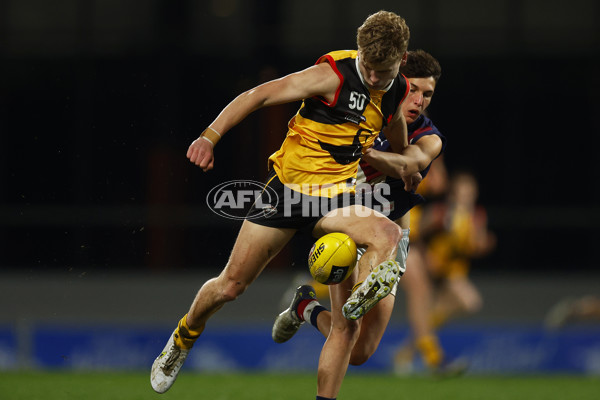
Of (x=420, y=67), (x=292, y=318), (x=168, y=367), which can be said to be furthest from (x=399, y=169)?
(x=168, y=367)

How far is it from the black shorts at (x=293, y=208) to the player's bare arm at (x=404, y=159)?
0.28m

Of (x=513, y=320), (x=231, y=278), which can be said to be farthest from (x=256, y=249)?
(x=513, y=320)

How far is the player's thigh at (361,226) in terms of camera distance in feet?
17.7

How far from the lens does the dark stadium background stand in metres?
15.1

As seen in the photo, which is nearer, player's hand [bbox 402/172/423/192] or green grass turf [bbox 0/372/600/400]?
player's hand [bbox 402/172/423/192]

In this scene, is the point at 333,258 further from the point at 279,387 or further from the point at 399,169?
the point at 279,387

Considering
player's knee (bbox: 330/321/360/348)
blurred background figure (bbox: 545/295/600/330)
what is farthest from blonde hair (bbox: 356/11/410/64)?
blurred background figure (bbox: 545/295/600/330)

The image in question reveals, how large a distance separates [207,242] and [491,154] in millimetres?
4634

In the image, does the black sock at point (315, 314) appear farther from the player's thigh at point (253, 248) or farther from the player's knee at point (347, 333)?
the player's thigh at point (253, 248)

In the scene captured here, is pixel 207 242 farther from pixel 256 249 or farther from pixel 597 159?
pixel 256 249

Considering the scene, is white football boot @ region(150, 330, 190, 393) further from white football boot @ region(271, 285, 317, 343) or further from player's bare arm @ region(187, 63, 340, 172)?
player's bare arm @ region(187, 63, 340, 172)

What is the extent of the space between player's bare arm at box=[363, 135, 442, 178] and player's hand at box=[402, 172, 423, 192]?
0.04 m

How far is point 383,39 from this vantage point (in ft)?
17.4

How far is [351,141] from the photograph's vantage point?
222 inches
